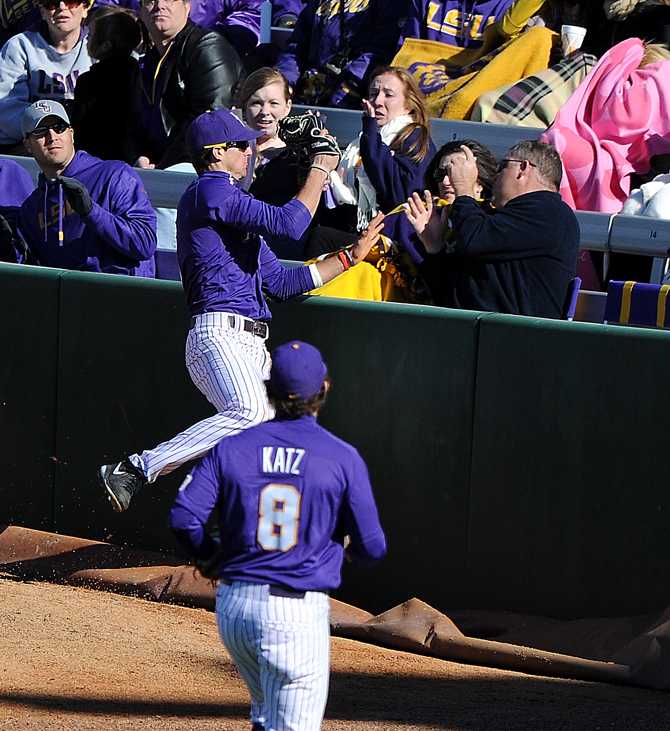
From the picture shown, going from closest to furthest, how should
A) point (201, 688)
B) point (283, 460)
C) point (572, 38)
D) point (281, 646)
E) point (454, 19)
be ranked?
point (281, 646) → point (283, 460) → point (201, 688) → point (572, 38) → point (454, 19)

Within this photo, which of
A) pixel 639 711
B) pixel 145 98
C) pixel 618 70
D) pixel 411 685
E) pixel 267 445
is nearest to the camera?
pixel 267 445

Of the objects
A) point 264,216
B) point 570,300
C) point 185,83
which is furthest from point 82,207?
point 570,300

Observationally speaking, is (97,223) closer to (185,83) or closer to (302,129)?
(302,129)

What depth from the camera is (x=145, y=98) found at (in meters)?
8.39

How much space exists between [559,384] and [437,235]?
2.91ft

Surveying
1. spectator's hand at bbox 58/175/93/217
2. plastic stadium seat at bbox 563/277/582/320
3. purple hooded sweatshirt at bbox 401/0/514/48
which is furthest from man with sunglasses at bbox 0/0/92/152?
plastic stadium seat at bbox 563/277/582/320

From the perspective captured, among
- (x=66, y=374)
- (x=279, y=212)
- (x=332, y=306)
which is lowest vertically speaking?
(x=66, y=374)

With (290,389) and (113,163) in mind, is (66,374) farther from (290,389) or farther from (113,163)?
(290,389)

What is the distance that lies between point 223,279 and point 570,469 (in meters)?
1.65

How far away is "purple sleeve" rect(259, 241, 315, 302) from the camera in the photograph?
6426mm

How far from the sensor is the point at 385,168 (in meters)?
7.10

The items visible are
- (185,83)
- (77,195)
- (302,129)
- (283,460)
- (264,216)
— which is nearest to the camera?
(283,460)

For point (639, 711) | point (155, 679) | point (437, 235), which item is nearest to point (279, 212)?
→ point (437, 235)

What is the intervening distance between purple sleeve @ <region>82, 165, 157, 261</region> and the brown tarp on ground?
4.91 feet
